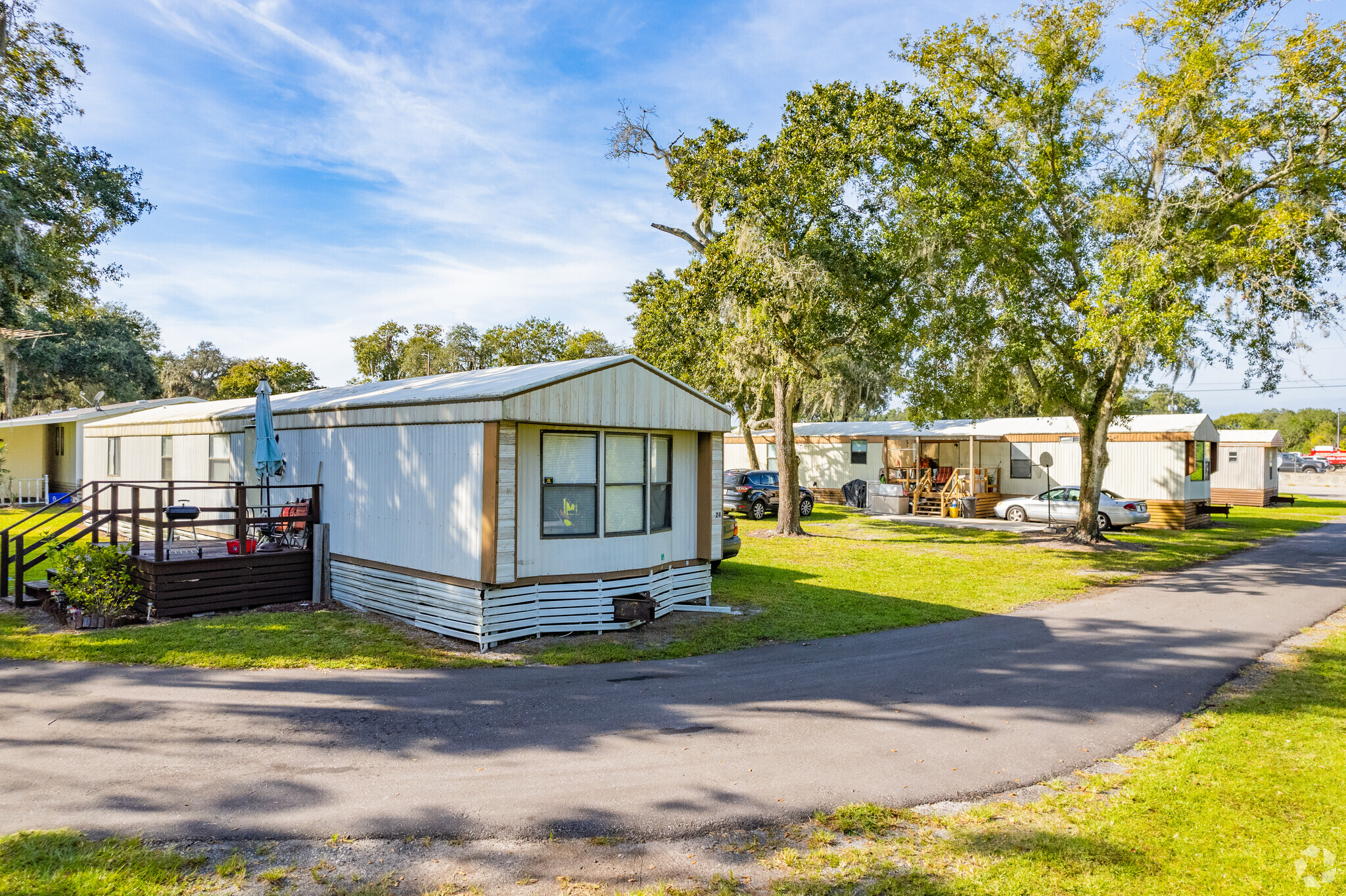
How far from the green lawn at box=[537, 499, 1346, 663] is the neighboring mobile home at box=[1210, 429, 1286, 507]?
7.22 metres

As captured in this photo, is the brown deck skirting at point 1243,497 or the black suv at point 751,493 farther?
the brown deck skirting at point 1243,497

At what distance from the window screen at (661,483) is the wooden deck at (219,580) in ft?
15.9

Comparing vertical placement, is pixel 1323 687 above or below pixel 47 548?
below

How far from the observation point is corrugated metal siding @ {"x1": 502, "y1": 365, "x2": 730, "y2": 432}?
875cm

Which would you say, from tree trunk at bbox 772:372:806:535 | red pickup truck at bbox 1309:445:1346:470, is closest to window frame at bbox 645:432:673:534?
tree trunk at bbox 772:372:806:535

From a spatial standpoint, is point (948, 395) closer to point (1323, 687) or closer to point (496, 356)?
point (1323, 687)

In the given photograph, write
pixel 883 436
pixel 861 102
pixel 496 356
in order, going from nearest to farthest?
pixel 861 102, pixel 883 436, pixel 496 356

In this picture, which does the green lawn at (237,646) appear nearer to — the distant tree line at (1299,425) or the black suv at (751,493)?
the black suv at (751,493)

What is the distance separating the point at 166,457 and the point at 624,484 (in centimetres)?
1139

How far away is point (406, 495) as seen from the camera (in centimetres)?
962

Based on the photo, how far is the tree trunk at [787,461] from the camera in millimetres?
19719

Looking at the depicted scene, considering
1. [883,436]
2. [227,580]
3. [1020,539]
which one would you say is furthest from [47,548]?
[883,436]

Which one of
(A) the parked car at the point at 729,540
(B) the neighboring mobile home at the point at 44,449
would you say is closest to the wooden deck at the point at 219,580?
(A) the parked car at the point at 729,540

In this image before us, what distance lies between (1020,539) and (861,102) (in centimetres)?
1128
